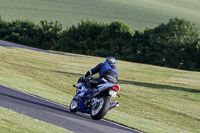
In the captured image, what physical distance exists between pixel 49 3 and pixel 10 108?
306ft

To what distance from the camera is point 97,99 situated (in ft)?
37.0

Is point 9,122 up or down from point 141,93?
up

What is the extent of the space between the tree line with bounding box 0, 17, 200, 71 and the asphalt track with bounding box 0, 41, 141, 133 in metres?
50.3

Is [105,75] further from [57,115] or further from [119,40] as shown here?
[119,40]

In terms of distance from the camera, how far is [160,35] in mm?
67000

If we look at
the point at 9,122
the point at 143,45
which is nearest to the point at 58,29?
the point at 143,45

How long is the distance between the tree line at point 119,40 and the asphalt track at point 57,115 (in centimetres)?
5030

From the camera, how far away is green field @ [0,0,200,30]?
89688 mm

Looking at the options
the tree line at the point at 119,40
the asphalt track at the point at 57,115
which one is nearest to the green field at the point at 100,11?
the tree line at the point at 119,40

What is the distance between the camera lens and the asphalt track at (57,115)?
11045mm

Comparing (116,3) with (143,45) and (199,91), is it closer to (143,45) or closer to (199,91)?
(143,45)

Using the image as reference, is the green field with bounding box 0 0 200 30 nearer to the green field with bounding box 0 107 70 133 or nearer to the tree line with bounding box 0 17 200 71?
the tree line with bounding box 0 17 200 71

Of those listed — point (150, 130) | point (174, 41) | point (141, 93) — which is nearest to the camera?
point (150, 130)

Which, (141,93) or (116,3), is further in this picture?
(116,3)
